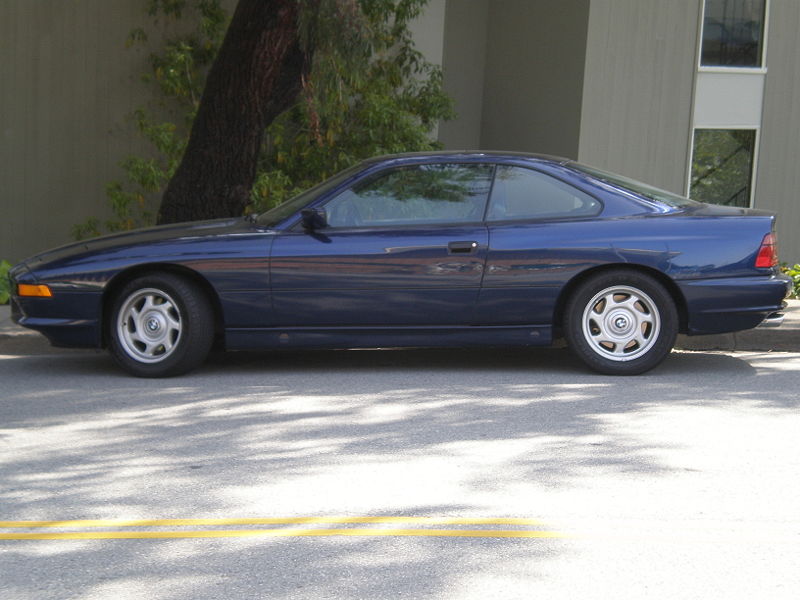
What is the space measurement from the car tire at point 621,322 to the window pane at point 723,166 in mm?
8987

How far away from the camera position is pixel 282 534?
4.80 meters

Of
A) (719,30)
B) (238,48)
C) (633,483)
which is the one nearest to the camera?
(633,483)

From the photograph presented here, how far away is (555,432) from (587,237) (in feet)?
6.12

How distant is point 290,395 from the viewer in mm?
7570

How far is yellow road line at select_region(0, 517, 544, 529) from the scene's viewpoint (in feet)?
16.2

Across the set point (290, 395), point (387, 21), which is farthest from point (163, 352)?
point (387, 21)

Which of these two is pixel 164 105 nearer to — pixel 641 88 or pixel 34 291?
pixel 641 88

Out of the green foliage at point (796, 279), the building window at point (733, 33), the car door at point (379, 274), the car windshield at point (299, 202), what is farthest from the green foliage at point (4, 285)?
the building window at point (733, 33)

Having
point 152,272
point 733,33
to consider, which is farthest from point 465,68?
point 152,272

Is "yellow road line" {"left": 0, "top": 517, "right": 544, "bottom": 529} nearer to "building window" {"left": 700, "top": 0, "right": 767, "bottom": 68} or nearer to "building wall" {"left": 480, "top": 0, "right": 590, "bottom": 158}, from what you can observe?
"building wall" {"left": 480, "top": 0, "right": 590, "bottom": 158}

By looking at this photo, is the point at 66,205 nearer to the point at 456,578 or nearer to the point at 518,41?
the point at 518,41

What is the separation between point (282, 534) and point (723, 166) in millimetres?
13246

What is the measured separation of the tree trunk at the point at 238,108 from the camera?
1108 cm

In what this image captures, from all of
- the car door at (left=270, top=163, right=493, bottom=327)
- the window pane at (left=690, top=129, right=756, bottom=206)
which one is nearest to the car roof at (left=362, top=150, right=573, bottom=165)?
the car door at (left=270, top=163, right=493, bottom=327)
